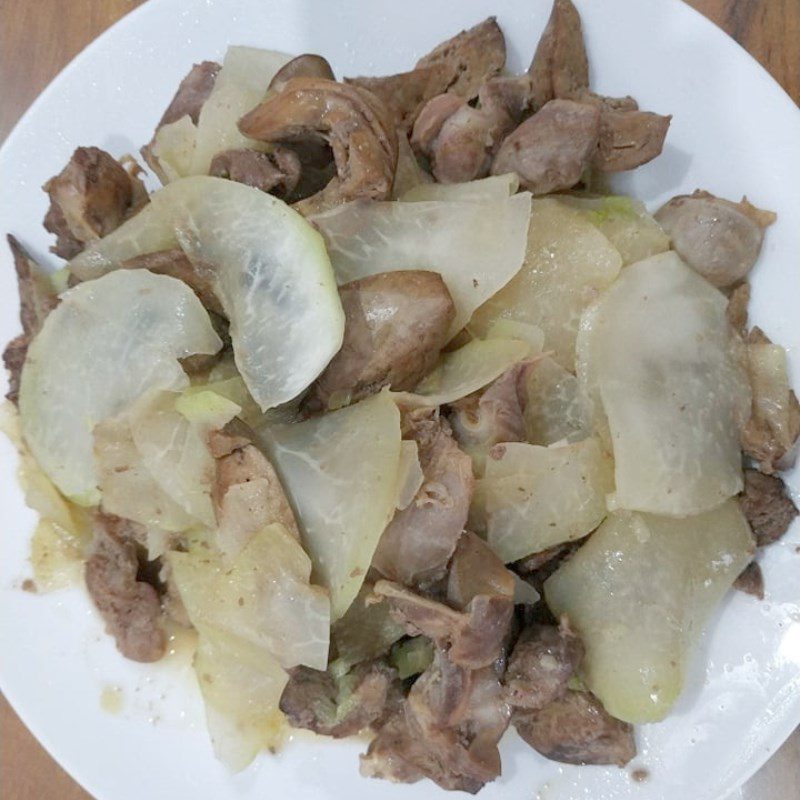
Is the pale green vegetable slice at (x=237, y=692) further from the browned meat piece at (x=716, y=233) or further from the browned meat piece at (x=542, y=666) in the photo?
the browned meat piece at (x=716, y=233)

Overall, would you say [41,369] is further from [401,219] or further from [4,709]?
[4,709]

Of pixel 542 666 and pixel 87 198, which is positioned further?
pixel 87 198

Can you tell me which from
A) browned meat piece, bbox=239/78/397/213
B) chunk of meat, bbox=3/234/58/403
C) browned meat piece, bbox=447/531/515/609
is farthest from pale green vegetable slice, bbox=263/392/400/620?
chunk of meat, bbox=3/234/58/403

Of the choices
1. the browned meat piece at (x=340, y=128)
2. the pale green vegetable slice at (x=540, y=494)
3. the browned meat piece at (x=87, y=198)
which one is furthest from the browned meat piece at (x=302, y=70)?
the pale green vegetable slice at (x=540, y=494)

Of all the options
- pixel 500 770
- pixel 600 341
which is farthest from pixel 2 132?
pixel 500 770

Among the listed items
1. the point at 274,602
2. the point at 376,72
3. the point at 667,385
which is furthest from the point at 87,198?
the point at 667,385

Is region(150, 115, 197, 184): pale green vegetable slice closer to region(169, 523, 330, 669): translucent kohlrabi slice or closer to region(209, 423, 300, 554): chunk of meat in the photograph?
region(209, 423, 300, 554): chunk of meat

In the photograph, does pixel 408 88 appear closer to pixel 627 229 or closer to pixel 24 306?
pixel 627 229
